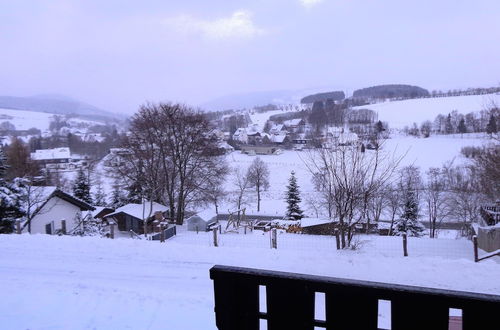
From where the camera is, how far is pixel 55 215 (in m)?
17.4

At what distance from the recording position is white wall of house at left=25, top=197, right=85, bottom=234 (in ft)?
53.8

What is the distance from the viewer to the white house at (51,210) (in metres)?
16.0

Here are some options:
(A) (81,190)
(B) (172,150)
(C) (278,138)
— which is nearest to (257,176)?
(A) (81,190)

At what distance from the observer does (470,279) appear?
688 cm

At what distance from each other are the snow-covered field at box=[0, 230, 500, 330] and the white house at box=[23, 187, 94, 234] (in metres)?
6.63

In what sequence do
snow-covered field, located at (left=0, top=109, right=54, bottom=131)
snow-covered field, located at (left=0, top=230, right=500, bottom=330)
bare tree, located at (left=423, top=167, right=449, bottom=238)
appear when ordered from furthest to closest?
snow-covered field, located at (left=0, top=109, right=54, bottom=131) → bare tree, located at (left=423, top=167, right=449, bottom=238) → snow-covered field, located at (left=0, top=230, right=500, bottom=330)

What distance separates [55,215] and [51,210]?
0.35m

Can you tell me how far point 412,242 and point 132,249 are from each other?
955 cm

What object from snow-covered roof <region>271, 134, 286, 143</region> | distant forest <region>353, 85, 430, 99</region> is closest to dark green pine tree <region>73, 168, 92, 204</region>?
snow-covered roof <region>271, 134, 286, 143</region>

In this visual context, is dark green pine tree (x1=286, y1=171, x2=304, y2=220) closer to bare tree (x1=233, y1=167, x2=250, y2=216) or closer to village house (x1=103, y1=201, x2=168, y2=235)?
bare tree (x1=233, y1=167, x2=250, y2=216)

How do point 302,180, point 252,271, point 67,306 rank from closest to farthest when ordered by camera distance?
point 252,271 → point 67,306 → point 302,180

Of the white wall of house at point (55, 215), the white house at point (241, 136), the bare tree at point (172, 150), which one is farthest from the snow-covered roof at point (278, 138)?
the white wall of house at point (55, 215)

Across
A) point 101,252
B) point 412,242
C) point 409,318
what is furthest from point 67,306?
point 412,242

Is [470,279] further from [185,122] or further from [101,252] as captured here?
[185,122]
